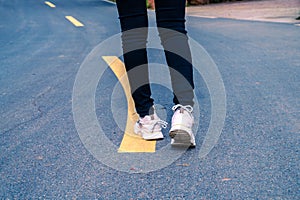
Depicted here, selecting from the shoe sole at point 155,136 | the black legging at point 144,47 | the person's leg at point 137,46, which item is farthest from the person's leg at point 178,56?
the shoe sole at point 155,136

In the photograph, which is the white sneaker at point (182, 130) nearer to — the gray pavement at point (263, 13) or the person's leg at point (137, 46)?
the person's leg at point (137, 46)

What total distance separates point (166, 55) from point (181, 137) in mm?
501

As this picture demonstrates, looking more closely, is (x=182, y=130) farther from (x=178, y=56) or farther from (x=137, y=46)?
(x=137, y=46)

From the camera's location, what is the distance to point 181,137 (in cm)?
196

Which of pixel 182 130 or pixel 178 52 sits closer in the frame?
pixel 182 130

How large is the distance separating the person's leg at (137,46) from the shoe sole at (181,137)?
0.87 ft

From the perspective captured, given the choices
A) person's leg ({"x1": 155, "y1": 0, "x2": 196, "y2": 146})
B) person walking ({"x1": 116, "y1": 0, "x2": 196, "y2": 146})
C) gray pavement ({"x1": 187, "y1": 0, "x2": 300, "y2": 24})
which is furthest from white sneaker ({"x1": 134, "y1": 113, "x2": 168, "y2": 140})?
gray pavement ({"x1": 187, "y1": 0, "x2": 300, "y2": 24})

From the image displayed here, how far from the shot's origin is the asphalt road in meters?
1.66

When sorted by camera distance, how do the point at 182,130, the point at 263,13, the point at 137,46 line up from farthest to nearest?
the point at 263,13
the point at 137,46
the point at 182,130

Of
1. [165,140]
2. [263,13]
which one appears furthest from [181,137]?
[263,13]

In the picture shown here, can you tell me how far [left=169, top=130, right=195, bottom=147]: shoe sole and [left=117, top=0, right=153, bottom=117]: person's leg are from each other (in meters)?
0.27

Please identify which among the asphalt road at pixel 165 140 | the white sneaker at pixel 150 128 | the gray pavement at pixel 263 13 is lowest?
the gray pavement at pixel 263 13

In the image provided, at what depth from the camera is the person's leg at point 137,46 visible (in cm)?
203

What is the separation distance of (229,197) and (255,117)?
1.04 metres
